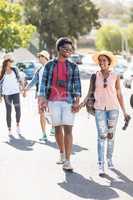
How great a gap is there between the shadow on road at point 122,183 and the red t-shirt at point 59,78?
1229 mm

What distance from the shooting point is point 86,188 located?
850 cm

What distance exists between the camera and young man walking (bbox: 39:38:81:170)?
9516mm

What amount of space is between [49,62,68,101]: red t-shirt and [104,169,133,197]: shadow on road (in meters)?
1.23

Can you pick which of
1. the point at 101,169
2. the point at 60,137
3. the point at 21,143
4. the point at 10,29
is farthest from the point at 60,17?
the point at 101,169

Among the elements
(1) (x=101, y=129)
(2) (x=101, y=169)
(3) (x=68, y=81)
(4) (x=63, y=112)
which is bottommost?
(2) (x=101, y=169)

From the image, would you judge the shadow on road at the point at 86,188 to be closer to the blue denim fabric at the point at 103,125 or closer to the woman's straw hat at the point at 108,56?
the blue denim fabric at the point at 103,125

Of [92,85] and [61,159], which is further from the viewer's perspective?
[61,159]

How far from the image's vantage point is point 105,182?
28.8 feet

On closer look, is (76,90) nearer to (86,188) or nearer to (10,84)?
(86,188)

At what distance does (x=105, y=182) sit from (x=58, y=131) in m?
1.25

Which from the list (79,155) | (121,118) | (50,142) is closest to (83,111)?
(121,118)

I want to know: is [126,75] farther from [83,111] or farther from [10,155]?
[10,155]

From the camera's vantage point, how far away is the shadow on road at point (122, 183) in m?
8.31

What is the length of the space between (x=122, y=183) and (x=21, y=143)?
398 centimetres
